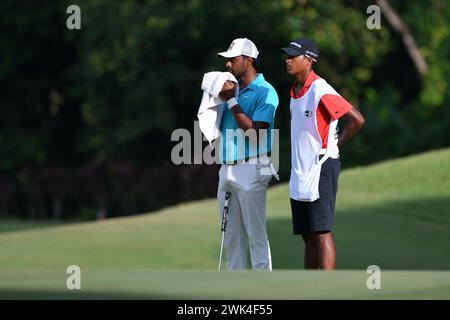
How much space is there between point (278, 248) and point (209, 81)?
21.5ft

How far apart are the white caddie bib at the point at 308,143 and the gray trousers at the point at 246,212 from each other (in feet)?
1.69

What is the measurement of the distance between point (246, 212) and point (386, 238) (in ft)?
23.7

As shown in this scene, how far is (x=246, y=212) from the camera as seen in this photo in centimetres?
1071

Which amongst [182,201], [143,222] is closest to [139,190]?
[182,201]

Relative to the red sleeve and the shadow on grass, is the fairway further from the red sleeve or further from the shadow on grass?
the shadow on grass

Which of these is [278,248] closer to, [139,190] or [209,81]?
[209,81]

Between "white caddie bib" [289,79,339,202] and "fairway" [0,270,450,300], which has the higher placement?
"white caddie bib" [289,79,339,202]

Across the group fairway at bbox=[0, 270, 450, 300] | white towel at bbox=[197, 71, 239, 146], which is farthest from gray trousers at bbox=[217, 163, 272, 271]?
fairway at bbox=[0, 270, 450, 300]

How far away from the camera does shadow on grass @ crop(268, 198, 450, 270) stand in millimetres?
15953

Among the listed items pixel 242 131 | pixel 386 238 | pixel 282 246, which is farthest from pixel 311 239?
pixel 386 238

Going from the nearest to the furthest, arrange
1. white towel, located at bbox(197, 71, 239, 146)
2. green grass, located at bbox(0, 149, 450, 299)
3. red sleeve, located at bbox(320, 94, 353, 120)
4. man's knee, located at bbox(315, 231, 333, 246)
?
1. green grass, located at bbox(0, 149, 450, 299)
2. red sleeve, located at bbox(320, 94, 353, 120)
3. man's knee, located at bbox(315, 231, 333, 246)
4. white towel, located at bbox(197, 71, 239, 146)

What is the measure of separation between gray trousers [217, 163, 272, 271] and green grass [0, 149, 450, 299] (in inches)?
22.7

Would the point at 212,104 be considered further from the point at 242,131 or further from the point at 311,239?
the point at 311,239
